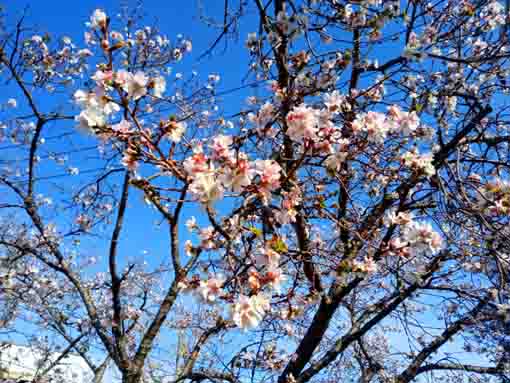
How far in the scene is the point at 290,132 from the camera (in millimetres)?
1856

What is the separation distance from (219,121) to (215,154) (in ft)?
7.77

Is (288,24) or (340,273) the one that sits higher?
(288,24)

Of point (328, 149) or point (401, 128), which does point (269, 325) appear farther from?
point (328, 149)

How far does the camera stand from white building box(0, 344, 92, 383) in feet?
25.3

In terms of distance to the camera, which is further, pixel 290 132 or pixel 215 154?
pixel 290 132

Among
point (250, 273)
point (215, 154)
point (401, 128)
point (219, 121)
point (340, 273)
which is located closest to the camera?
point (215, 154)

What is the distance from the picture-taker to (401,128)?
268 centimetres

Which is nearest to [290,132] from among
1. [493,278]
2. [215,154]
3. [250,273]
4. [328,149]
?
[328,149]

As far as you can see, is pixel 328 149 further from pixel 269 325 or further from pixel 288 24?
pixel 269 325

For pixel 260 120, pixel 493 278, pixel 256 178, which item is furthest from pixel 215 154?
pixel 493 278

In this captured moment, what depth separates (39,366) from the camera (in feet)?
25.3

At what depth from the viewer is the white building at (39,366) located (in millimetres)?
7723

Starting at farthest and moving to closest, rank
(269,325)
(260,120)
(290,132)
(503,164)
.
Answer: (269,325) → (503,164) → (260,120) → (290,132)

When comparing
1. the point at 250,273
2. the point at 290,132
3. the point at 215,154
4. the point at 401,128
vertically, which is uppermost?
the point at 401,128
